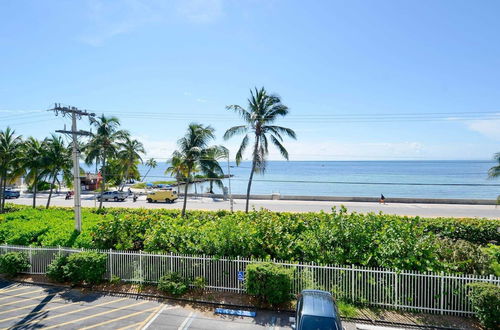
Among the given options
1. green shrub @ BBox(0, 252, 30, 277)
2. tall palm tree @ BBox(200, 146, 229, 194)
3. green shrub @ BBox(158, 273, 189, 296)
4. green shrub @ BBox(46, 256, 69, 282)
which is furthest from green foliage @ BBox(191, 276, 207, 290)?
tall palm tree @ BBox(200, 146, 229, 194)

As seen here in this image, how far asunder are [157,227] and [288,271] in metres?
6.43

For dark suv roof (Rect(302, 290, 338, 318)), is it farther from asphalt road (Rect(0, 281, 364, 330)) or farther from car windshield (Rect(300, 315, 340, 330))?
asphalt road (Rect(0, 281, 364, 330))

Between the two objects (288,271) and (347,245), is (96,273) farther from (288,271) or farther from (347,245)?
(347,245)

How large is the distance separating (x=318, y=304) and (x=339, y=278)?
107 inches

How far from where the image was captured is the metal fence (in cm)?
975

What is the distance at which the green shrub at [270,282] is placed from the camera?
10.1m

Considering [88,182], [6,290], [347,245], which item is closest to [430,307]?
[347,245]

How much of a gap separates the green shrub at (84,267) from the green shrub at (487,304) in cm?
1360

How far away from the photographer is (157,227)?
44.1 ft

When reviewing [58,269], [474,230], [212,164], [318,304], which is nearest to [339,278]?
[318,304]

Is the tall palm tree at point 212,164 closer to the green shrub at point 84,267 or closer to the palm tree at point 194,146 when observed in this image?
the palm tree at point 194,146

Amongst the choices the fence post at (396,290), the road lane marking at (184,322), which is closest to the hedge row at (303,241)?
the fence post at (396,290)

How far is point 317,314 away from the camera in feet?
25.8

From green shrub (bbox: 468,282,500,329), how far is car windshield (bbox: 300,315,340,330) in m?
4.91
